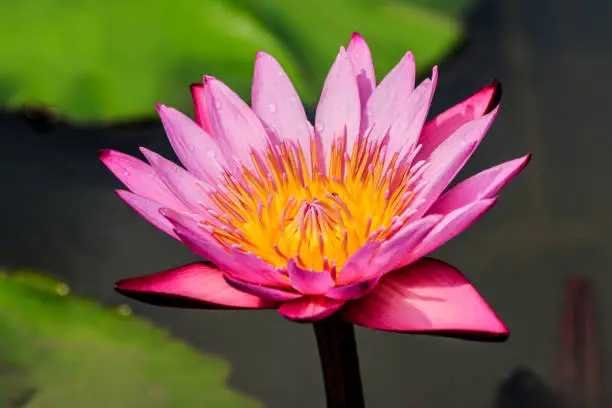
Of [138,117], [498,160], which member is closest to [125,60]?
[138,117]

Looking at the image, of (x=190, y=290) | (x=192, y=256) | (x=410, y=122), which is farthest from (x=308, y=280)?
(x=192, y=256)

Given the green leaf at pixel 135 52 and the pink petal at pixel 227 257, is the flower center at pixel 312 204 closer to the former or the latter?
the pink petal at pixel 227 257

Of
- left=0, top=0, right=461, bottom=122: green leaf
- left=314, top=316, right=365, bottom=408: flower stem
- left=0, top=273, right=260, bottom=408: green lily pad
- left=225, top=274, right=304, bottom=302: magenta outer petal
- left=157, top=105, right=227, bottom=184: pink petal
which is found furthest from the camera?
left=0, top=0, right=461, bottom=122: green leaf

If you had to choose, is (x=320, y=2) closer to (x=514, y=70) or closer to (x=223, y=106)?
(x=514, y=70)

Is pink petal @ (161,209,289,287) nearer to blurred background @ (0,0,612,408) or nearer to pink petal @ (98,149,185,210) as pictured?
pink petal @ (98,149,185,210)

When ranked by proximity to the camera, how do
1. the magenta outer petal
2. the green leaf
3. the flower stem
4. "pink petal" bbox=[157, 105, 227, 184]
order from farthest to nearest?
the green leaf → "pink petal" bbox=[157, 105, 227, 184] → the flower stem → the magenta outer petal

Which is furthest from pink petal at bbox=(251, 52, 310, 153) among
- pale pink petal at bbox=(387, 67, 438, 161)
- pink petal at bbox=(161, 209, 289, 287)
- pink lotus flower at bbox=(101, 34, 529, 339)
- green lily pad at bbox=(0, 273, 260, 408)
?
green lily pad at bbox=(0, 273, 260, 408)
